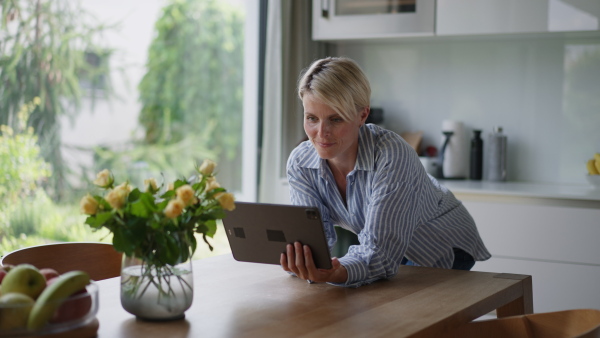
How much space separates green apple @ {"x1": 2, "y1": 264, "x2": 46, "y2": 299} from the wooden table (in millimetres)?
163

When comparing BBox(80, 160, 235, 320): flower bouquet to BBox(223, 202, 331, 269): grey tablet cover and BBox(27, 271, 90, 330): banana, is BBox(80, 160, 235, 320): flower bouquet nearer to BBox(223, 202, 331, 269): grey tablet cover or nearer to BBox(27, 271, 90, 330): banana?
BBox(27, 271, 90, 330): banana

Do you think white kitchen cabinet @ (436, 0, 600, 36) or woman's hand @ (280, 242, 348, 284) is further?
white kitchen cabinet @ (436, 0, 600, 36)

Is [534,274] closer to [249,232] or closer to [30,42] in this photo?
[249,232]

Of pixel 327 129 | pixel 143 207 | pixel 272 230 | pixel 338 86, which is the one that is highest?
pixel 338 86

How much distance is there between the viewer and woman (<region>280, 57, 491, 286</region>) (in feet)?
6.40

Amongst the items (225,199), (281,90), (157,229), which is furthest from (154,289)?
(281,90)

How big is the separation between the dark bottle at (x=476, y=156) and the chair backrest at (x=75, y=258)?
2.35 metres

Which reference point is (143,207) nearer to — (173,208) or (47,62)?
(173,208)

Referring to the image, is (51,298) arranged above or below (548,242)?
above

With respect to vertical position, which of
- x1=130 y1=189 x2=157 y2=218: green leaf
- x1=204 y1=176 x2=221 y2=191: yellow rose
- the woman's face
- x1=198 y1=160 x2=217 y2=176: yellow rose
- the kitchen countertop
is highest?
the woman's face

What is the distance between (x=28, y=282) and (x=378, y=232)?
3.11ft

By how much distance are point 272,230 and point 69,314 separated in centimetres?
60

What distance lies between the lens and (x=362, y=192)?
2.18m

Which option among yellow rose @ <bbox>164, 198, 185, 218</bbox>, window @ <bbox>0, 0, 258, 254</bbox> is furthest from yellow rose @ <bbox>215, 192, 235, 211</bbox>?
window @ <bbox>0, 0, 258, 254</bbox>
